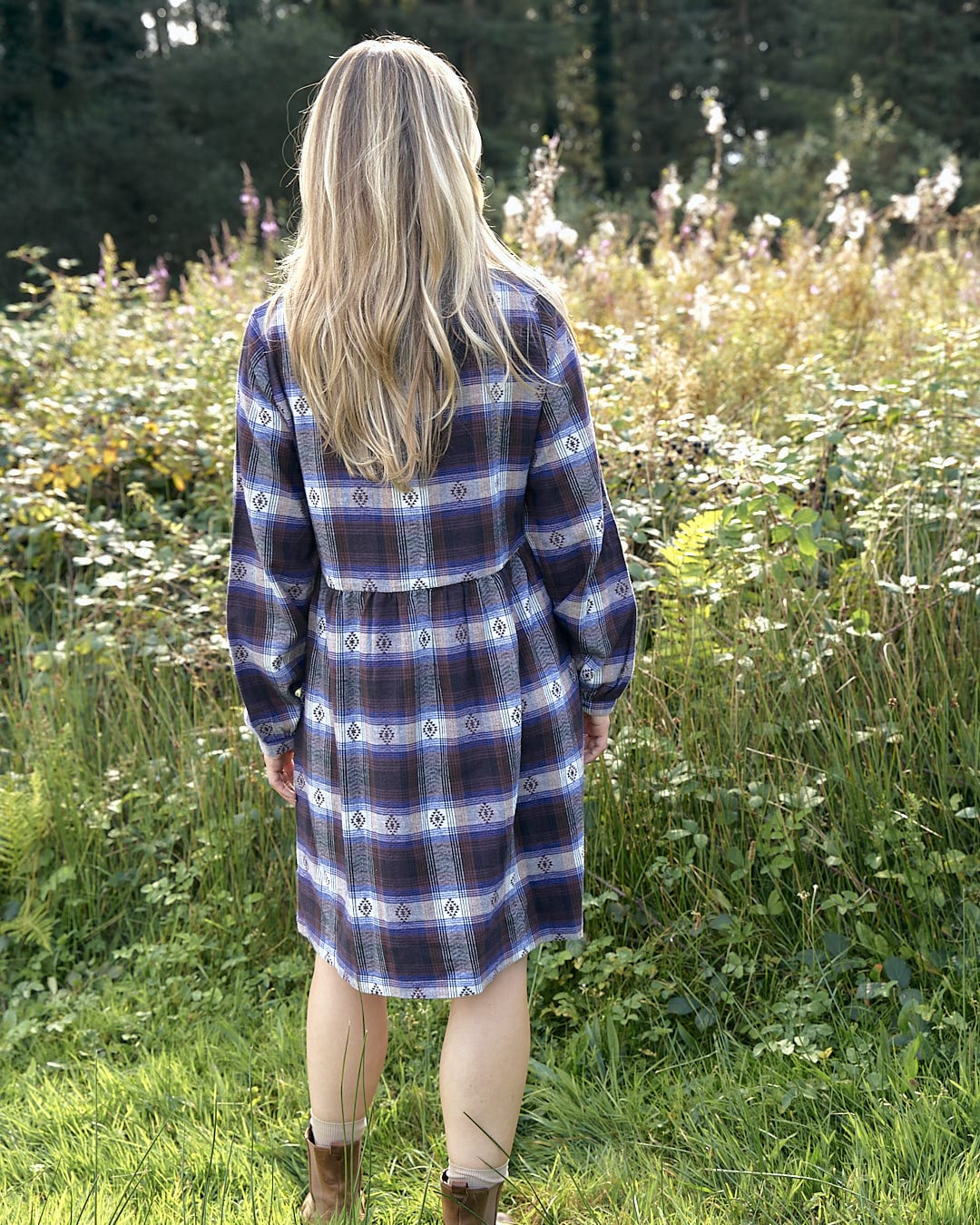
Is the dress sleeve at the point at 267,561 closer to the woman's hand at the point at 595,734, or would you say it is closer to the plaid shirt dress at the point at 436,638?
the plaid shirt dress at the point at 436,638

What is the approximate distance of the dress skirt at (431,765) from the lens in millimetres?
1736

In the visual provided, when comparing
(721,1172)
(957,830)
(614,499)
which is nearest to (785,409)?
(614,499)

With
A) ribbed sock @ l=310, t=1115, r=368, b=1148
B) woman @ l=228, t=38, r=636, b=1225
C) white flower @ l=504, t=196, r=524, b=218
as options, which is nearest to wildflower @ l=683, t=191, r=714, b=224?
white flower @ l=504, t=196, r=524, b=218

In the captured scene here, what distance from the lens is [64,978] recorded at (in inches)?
112

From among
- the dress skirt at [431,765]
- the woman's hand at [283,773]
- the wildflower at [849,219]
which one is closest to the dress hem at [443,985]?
the dress skirt at [431,765]

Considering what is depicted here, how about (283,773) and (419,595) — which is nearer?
(419,595)

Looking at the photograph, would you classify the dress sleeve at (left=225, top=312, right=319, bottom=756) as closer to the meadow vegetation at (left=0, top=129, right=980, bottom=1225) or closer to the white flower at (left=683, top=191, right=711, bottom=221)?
the meadow vegetation at (left=0, top=129, right=980, bottom=1225)

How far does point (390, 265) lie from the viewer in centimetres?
162

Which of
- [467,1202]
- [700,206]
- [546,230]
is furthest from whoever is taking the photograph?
[700,206]

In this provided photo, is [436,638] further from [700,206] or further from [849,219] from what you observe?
[849,219]

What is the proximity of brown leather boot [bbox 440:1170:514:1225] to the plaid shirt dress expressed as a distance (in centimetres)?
35

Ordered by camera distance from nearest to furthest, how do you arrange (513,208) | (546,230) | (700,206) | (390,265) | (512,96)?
(390,265) < (546,230) < (513,208) < (700,206) < (512,96)

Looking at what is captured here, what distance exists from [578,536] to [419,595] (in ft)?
0.94

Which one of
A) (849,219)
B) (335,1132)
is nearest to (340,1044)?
(335,1132)
